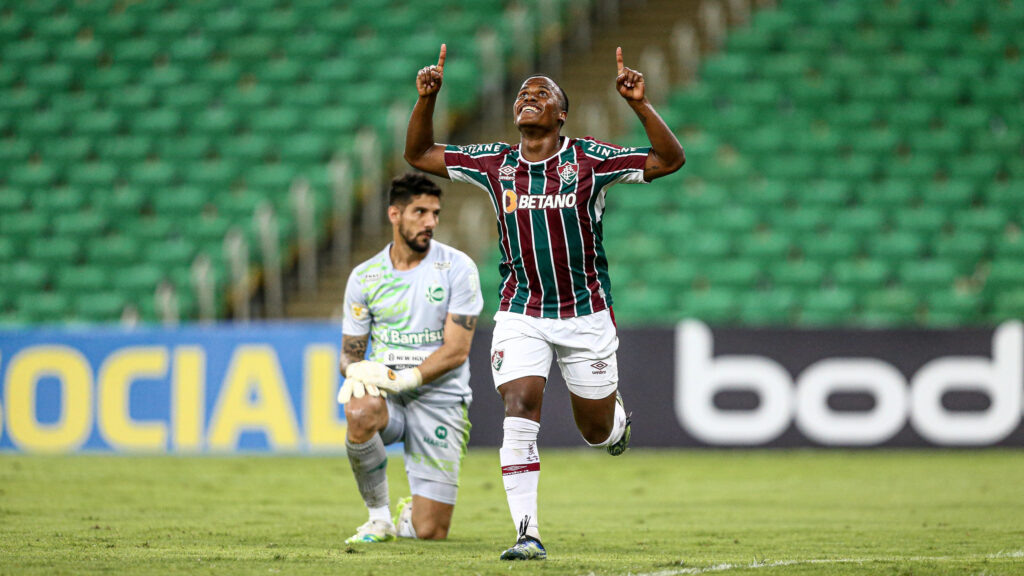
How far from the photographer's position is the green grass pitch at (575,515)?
5.45m

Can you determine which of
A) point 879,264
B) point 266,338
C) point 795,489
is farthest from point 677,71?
point 795,489

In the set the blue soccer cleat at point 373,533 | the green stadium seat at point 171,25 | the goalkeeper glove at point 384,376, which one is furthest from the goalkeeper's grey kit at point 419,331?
the green stadium seat at point 171,25

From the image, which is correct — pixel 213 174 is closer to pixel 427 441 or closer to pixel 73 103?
pixel 73 103

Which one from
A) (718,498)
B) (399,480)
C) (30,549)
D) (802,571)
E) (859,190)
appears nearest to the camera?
(802,571)

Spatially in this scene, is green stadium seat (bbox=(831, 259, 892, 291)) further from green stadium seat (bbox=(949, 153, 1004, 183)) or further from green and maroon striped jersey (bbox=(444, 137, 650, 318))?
green and maroon striped jersey (bbox=(444, 137, 650, 318))

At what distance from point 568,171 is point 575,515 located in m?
2.80

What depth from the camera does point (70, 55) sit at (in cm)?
1814

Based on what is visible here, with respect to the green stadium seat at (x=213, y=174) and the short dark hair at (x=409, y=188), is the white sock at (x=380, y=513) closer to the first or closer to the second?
the short dark hair at (x=409, y=188)

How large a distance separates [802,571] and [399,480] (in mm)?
5201

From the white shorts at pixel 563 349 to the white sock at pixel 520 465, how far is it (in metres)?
0.25

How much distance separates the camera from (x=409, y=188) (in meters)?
6.80

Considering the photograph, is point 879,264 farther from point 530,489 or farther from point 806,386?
point 530,489

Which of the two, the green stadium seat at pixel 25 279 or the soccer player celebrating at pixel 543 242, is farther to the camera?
the green stadium seat at pixel 25 279

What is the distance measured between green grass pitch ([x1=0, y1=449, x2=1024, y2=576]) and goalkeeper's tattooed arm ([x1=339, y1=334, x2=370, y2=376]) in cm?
95
